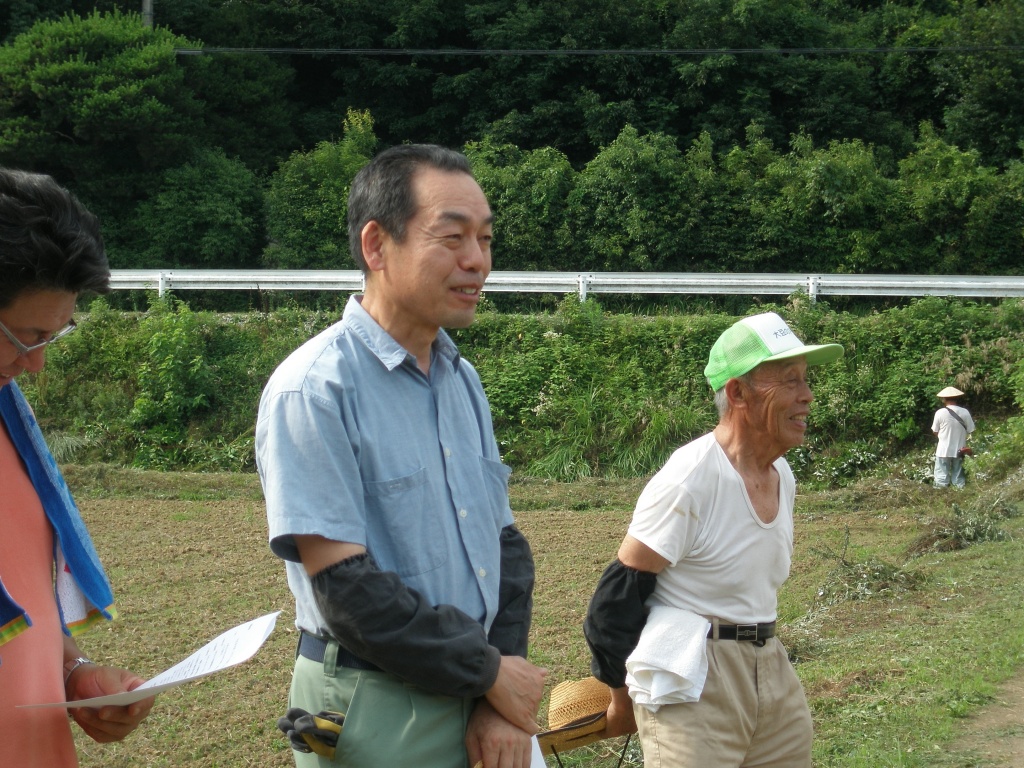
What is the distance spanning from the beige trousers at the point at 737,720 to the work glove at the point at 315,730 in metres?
1.13

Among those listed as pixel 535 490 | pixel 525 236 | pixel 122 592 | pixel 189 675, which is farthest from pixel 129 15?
pixel 189 675

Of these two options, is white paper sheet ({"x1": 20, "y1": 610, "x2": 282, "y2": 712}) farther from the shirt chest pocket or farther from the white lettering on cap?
the white lettering on cap

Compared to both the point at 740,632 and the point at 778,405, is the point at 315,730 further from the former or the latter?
the point at 778,405

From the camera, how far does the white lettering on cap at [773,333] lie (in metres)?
3.34

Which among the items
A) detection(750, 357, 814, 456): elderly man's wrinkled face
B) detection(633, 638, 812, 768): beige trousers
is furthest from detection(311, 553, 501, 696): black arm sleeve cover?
detection(750, 357, 814, 456): elderly man's wrinkled face

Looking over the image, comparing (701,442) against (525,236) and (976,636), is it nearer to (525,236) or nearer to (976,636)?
(976,636)

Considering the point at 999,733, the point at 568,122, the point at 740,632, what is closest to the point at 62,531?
the point at 740,632

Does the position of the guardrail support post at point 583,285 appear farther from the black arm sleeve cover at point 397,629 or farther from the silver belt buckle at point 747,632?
the black arm sleeve cover at point 397,629

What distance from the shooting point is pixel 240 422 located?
16.1 meters

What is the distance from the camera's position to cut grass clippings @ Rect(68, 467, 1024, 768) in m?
5.23

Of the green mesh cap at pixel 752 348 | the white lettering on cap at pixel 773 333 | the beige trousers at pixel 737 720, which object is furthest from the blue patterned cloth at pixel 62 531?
the white lettering on cap at pixel 773 333

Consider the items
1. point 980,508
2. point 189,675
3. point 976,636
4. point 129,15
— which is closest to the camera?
point 189,675

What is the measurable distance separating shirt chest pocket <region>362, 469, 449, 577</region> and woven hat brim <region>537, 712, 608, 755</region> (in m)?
1.07

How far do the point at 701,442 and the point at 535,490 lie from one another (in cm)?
1033
